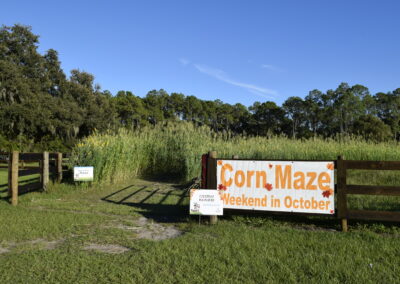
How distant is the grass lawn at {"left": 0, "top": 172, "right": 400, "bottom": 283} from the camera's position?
363cm

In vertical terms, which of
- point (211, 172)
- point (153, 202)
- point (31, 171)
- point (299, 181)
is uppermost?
point (211, 172)

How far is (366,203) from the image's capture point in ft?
24.3

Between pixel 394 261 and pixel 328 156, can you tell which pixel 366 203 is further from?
pixel 328 156

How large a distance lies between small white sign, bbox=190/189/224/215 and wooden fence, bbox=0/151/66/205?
5.17 metres

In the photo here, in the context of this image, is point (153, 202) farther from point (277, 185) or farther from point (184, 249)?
point (184, 249)

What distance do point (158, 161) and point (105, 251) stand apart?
1005 cm

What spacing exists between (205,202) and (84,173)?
5.99 m

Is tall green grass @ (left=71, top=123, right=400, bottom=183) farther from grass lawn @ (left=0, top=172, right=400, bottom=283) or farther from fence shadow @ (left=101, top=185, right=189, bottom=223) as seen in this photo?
grass lawn @ (left=0, top=172, right=400, bottom=283)

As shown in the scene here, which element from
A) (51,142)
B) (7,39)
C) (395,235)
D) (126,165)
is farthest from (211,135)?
(7,39)

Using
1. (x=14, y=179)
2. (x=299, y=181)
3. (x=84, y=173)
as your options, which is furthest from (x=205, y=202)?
(x=84, y=173)

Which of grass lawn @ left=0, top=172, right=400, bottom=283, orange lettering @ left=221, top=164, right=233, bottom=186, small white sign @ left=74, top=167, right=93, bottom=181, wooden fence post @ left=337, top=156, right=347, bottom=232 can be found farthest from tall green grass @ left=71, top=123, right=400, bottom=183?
wooden fence post @ left=337, top=156, right=347, bottom=232

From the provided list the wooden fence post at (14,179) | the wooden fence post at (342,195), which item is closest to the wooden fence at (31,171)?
the wooden fence post at (14,179)

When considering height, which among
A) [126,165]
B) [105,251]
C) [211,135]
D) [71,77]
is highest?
[71,77]

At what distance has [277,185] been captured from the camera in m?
6.09
